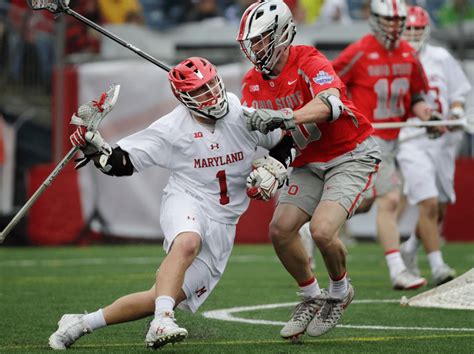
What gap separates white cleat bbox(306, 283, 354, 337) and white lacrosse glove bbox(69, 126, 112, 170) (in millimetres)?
1547

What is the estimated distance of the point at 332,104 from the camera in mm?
6246

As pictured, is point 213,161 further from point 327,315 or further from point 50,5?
point 50,5

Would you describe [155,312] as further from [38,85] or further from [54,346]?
[38,85]

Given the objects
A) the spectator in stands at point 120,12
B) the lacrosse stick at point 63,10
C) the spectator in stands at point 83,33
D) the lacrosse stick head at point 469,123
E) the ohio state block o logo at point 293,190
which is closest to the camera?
the ohio state block o logo at point 293,190

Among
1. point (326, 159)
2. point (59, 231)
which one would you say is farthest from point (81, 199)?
point (326, 159)

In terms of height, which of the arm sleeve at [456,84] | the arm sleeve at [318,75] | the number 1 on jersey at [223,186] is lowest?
the number 1 on jersey at [223,186]

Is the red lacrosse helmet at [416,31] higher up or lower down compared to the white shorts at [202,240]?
higher up

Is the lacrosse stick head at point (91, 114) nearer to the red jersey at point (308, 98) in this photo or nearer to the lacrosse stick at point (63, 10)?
the lacrosse stick at point (63, 10)

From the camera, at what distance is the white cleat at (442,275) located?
916cm

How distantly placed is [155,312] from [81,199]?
8675 millimetres

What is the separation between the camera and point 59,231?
14.1 meters

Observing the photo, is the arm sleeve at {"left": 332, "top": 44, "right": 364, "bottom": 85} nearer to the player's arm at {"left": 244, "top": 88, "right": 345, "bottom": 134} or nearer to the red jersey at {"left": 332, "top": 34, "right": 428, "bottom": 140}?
the red jersey at {"left": 332, "top": 34, "right": 428, "bottom": 140}

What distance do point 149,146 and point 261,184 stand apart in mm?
645

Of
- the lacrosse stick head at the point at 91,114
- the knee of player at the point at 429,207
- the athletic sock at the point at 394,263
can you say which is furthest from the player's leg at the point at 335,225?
the knee of player at the point at 429,207
